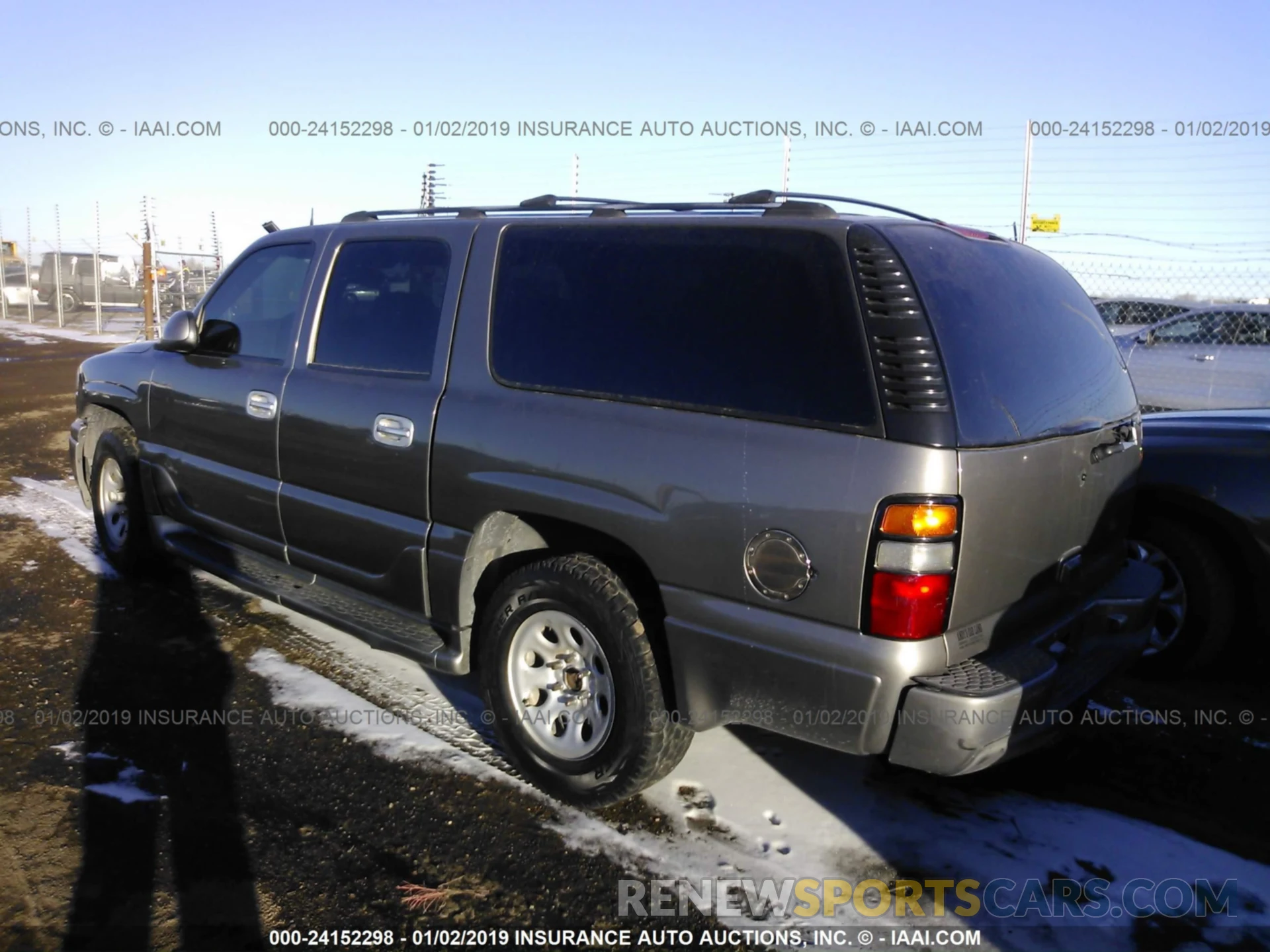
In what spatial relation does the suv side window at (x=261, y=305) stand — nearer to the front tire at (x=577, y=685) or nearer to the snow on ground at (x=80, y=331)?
the front tire at (x=577, y=685)

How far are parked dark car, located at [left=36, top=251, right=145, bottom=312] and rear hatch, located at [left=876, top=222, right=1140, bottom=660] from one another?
3472 centimetres

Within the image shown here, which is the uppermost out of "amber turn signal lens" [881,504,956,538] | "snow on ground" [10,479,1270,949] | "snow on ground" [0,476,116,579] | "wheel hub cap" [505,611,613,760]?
"amber turn signal lens" [881,504,956,538]

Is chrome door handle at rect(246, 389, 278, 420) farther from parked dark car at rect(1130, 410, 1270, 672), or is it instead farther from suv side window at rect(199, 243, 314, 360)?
parked dark car at rect(1130, 410, 1270, 672)

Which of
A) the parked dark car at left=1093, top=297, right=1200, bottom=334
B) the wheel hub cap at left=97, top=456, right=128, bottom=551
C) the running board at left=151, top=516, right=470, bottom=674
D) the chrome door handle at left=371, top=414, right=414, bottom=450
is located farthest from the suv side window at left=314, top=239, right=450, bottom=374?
the parked dark car at left=1093, top=297, right=1200, bottom=334

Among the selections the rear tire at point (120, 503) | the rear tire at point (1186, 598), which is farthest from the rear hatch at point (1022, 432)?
the rear tire at point (120, 503)

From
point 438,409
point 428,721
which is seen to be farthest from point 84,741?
point 438,409

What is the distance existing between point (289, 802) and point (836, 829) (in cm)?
182

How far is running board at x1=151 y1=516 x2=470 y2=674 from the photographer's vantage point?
352 centimetres

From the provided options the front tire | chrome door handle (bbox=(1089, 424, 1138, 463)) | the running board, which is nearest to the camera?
the front tire

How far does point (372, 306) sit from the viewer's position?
393cm

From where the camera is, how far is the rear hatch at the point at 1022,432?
2.57 m

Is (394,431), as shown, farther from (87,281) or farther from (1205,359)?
(87,281)

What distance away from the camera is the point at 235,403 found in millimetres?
4367

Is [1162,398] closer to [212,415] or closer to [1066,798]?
[1066,798]
